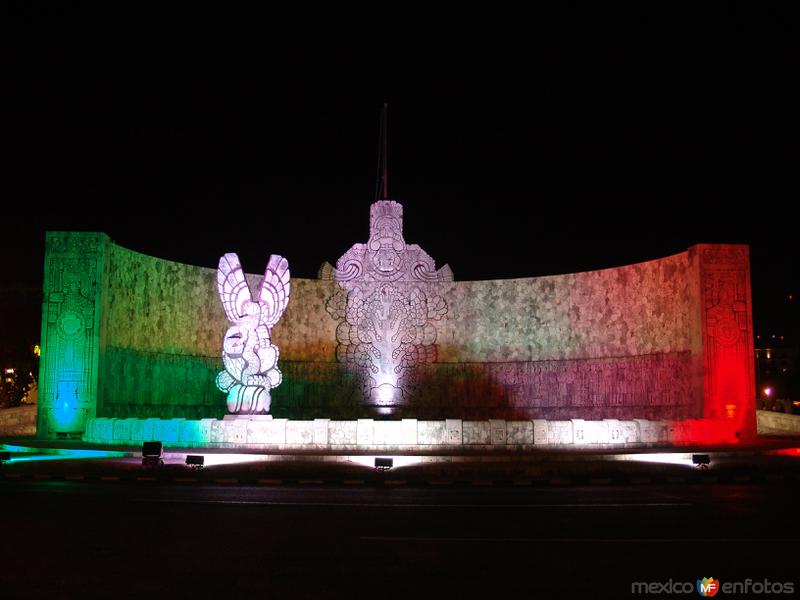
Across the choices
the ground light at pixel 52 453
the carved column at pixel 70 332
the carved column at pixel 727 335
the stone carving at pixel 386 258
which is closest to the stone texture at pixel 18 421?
the carved column at pixel 70 332

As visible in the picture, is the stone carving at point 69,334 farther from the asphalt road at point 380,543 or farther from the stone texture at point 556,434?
the stone texture at point 556,434

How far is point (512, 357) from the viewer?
94.5ft

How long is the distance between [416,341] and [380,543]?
21.8 metres

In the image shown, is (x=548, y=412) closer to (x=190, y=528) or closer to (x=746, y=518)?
(x=746, y=518)

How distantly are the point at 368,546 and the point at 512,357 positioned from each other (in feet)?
73.6

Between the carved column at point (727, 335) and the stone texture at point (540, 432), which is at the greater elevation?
the carved column at point (727, 335)

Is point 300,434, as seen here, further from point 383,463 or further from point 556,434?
point 556,434

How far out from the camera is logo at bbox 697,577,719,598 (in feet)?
17.2

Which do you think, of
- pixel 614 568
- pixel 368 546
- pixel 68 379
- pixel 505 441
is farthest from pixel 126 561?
pixel 68 379

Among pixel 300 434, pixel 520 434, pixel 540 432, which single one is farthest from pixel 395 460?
pixel 540 432

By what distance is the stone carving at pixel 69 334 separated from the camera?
2117 cm

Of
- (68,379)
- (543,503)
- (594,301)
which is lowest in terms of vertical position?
(543,503)

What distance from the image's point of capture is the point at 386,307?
27.5 meters

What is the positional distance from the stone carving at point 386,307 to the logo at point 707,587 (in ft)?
69.5
